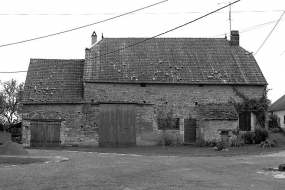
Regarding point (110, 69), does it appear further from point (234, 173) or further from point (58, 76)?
point (234, 173)

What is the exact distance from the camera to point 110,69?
3419 cm

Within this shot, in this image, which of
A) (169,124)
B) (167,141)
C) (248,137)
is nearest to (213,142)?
(248,137)

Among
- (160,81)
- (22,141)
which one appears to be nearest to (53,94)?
(22,141)

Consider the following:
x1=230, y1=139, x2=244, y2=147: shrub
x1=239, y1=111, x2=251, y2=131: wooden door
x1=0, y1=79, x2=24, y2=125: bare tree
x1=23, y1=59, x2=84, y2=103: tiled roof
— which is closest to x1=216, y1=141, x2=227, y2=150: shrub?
x1=230, y1=139, x2=244, y2=147: shrub

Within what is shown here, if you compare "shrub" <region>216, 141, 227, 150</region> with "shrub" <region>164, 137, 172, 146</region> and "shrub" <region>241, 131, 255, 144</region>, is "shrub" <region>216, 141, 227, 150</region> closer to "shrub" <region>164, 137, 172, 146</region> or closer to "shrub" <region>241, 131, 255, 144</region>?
"shrub" <region>241, 131, 255, 144</region>

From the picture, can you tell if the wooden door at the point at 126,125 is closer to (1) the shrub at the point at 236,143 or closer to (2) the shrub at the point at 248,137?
(1) the shrub at the point at 236,143

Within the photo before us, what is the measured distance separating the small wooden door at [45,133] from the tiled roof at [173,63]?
4.64 metres

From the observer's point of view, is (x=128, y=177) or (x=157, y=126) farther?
(x=157, y=126)

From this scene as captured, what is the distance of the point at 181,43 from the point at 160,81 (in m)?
6.18

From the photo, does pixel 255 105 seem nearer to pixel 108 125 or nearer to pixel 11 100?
pixel 108 125

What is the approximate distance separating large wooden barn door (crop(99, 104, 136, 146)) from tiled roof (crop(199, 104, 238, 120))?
566 cm

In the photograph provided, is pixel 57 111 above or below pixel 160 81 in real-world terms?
below

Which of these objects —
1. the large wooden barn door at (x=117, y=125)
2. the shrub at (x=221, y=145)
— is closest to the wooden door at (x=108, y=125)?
the large wooden barn door at (x=117, y=125)

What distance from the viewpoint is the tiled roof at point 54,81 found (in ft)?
108
